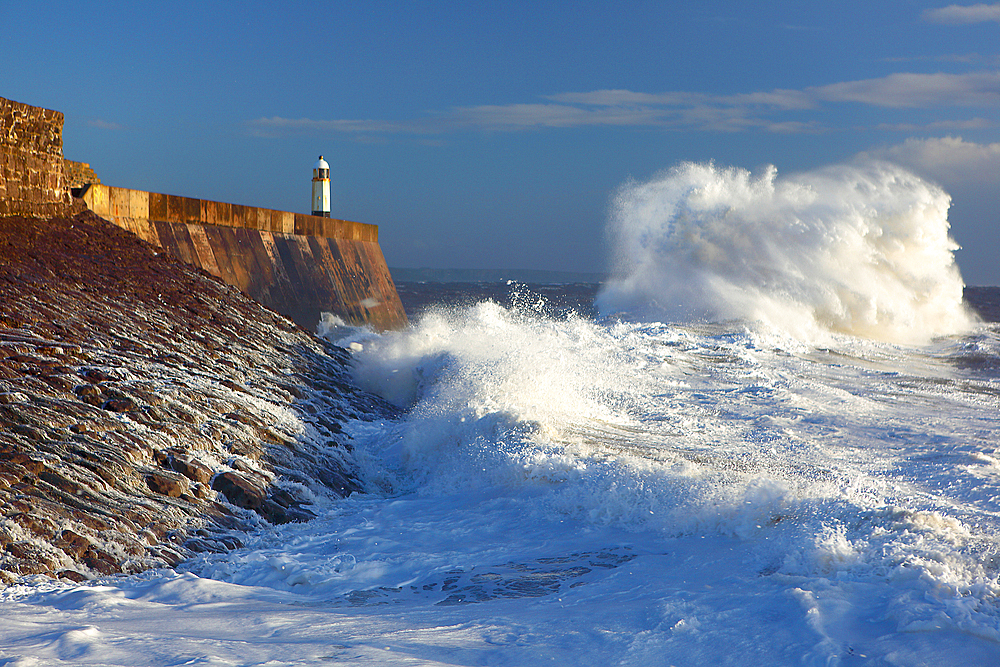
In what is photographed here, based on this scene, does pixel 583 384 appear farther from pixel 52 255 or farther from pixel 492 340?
pixel 52 255

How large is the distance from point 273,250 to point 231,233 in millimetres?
714

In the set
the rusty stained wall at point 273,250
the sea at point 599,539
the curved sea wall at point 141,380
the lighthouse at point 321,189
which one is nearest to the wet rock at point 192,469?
the curved sea wall at point 141,380

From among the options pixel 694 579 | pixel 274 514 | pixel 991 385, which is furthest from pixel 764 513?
pixel 991 385

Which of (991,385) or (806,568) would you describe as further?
(991,385)

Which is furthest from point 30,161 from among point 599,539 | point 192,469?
point 599,539

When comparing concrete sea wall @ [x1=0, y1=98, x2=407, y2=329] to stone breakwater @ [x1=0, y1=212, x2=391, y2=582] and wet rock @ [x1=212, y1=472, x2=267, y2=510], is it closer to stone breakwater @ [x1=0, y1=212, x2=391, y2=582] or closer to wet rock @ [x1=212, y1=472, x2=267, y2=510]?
stone breakwater @ [x1=0, y1=212, x2=391, y2=582]

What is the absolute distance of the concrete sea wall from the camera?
22.6 feet

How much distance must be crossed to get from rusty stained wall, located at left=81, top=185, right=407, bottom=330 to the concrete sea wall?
1cm

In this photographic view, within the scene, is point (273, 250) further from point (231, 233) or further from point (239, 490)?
point (239, 490)

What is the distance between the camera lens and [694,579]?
130 inches

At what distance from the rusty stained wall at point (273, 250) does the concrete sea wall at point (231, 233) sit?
1cm

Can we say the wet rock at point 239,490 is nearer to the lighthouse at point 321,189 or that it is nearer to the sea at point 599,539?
the sea at point 599,539

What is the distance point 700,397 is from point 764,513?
166 inches

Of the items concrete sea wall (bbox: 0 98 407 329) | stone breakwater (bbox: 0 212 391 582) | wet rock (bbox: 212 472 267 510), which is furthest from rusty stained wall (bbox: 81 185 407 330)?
wet rock (bbox: 212 472 267 510)
